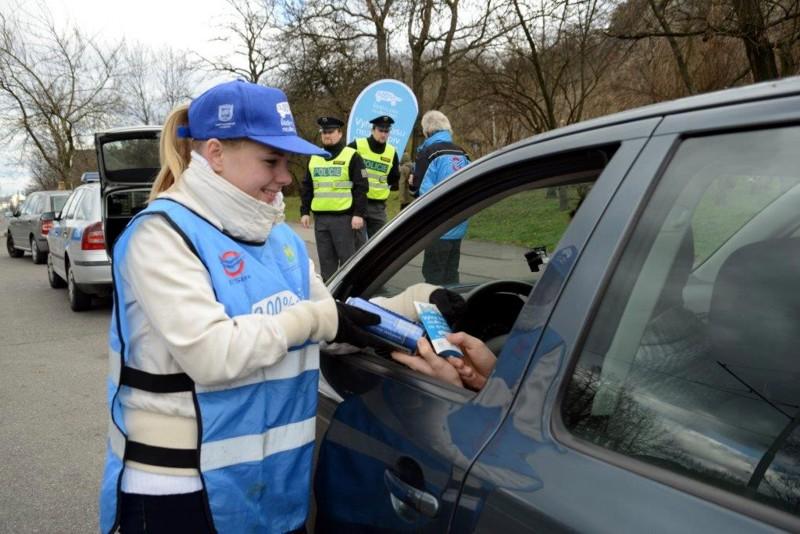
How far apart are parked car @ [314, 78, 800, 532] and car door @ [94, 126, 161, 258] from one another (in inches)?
270

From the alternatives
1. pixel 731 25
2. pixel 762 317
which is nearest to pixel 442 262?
pixel 762 317

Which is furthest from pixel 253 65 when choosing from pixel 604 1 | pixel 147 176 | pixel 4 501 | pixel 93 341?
pixel 4 501

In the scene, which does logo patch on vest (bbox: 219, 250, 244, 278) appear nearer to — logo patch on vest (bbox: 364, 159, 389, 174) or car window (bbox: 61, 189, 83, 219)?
logo patch on vest (bbox: 364, 159, 389, 174)

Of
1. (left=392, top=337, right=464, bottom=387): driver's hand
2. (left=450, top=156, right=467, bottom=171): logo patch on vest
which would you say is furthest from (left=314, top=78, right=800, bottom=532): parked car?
(left=450, top=156, right=467, bottom=171): logo patch on vest

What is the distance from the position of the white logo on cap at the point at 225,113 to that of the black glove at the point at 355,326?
21.6 inches

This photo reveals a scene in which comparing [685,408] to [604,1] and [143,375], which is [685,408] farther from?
[604,1]

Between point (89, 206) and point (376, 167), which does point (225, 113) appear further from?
point (89, 206)

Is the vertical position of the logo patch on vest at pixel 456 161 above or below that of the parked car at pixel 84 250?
above

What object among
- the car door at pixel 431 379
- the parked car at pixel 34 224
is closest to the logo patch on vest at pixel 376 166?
the car door at pixel 431 379

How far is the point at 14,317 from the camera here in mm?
8055

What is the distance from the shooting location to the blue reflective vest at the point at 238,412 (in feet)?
4.80

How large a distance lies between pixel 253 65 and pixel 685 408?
1169 inches

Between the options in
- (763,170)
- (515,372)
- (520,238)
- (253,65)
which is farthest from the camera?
(253,65)

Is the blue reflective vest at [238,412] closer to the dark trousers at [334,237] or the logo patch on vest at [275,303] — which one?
the logo patch on vest at [275,303]
